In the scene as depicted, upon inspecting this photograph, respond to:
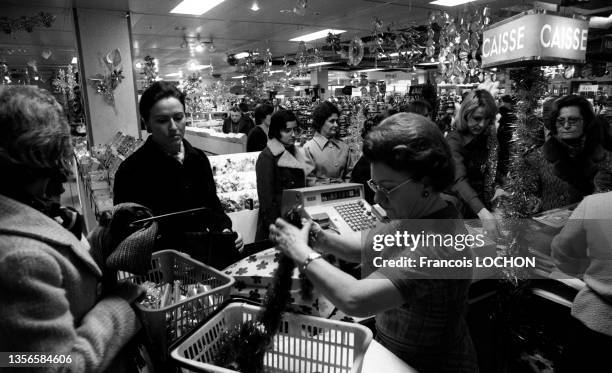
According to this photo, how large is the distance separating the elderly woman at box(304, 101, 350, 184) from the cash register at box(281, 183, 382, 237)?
1.46 metres

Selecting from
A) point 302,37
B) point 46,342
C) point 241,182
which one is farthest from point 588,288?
point 302,37

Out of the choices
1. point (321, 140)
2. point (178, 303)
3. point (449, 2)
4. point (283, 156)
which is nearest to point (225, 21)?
point (449, 2)

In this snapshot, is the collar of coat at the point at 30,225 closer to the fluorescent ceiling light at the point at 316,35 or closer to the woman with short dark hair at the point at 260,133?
the woman with short dark hair at the point at 260,133

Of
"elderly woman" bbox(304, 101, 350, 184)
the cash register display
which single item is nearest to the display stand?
"elderly woman" bbox(304, 101, 350, 184)

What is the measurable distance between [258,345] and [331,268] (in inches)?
12.2

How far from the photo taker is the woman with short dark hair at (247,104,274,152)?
5.66 m

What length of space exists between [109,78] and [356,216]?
5.82m

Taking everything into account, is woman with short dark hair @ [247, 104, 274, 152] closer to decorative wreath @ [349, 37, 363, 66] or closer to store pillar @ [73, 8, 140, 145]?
decorative wreath @ [349, 37, 363, 66]

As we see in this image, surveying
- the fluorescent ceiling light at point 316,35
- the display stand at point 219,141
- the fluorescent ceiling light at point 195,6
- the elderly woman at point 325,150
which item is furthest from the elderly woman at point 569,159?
the fluorescent ceiling light at point 316,35

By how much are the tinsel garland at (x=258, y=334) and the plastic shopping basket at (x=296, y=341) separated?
4 centimetres

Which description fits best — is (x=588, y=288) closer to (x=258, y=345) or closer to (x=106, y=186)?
(x=258, y=345)

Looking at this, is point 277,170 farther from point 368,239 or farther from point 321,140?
point 368,239

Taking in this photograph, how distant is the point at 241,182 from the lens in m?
4.53

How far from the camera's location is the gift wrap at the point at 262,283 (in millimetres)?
1415
